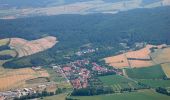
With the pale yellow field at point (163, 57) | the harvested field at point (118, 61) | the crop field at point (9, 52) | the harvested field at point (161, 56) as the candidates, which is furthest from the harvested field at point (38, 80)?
the pale yellow field at point (163, 57)

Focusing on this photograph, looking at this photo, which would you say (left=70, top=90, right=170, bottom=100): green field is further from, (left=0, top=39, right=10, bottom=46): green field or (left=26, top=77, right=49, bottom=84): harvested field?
(left=0, top=39, right=10, bottom=46): green field

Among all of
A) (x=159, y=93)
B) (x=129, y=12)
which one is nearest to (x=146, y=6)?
(x=129, y=12)

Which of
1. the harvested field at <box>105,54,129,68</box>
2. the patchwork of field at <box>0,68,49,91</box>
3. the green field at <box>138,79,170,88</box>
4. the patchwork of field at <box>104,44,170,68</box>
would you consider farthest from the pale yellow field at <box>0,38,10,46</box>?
the green field at <box>138,79,170,88</box>

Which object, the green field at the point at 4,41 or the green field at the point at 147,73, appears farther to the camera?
the green field at the point at 4,41

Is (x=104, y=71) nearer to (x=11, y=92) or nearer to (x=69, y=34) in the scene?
(x=11, y=92)

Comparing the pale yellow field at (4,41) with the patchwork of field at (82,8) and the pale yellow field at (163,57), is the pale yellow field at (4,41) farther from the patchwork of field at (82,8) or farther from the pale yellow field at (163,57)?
the pale yellow field at (163,57)

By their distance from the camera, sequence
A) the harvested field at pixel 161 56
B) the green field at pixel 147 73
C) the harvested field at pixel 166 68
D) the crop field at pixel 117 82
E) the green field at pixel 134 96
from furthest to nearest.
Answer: the harvested field at pixel 161 56
the harvested field at pixel 166 68
the green field at pixel 147 73
the crop field at pixel 117 82
the green field at pixel 134 96

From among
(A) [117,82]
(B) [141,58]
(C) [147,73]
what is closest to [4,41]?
(B) [141,58]
